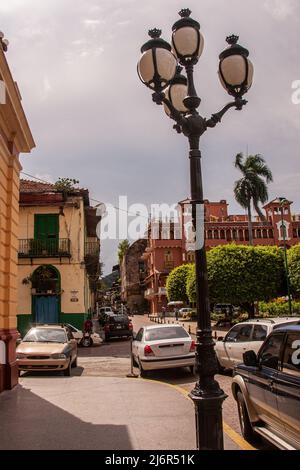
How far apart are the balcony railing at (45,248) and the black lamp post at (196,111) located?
809 inches

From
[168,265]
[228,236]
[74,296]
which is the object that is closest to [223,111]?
[74,296]

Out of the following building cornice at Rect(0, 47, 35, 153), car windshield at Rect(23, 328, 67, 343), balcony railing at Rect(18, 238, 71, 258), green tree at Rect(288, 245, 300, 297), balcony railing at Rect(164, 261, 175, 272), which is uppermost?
balcony railing at Rect(164, 261, 175, 272)

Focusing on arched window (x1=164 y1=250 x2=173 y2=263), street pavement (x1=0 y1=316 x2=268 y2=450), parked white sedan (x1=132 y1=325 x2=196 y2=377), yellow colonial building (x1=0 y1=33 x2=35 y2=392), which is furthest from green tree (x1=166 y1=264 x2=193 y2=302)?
yellow colonial building (x1=0 y1=33 x2=35 y2=392)

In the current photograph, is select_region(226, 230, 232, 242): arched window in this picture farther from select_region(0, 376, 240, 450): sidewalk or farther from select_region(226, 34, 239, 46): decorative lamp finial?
select_region(226, 34, 239, 46): decorative lamp finial

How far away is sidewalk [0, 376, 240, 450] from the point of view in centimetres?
561

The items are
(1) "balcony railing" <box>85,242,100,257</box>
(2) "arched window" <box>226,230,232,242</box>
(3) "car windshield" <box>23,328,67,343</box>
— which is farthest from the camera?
(2) "arched window" <box>226,230,232,242</box>

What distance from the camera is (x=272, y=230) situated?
7312cm

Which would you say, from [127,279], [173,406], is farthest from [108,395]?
[127,279]

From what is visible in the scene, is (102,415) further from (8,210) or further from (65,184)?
(65,184)

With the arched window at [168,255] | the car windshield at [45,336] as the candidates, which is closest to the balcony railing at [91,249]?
the car windshield at [45,336]

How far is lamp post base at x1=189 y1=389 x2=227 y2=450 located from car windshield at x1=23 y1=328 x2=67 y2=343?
961 centimetres

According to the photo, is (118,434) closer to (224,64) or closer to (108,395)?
(108,395)

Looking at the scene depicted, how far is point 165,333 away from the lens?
12578 mm

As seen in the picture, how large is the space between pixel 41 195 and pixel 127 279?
215ft
